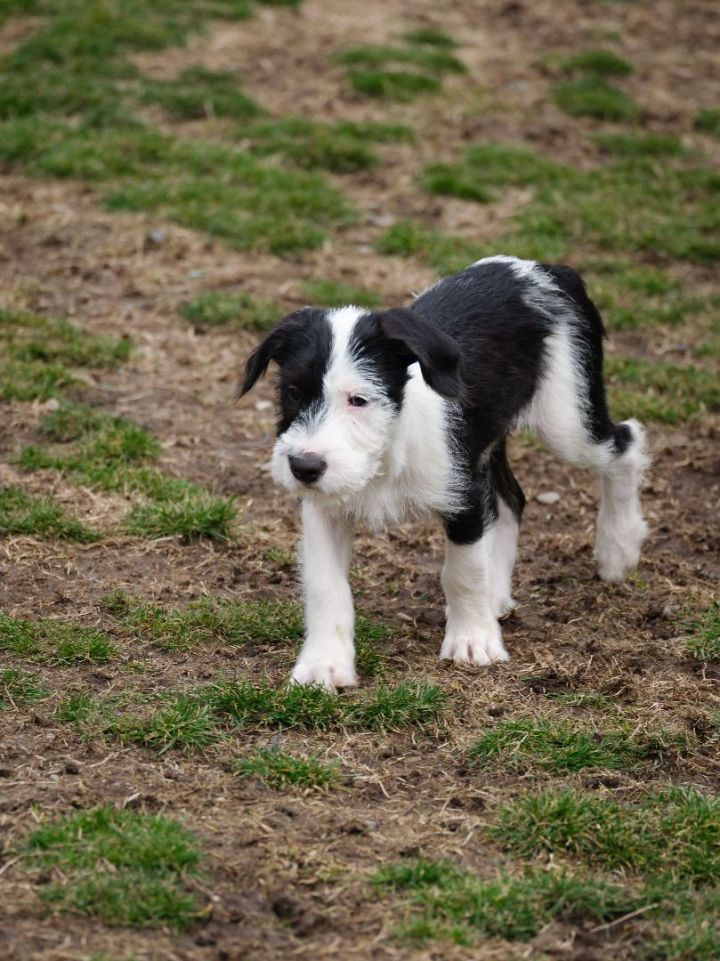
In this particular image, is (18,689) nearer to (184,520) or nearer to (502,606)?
(184,520)

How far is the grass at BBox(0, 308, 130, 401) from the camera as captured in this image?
8.32 m

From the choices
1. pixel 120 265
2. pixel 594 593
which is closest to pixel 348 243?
pixel 120 265

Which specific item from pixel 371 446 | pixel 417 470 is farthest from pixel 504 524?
pixel 371 446

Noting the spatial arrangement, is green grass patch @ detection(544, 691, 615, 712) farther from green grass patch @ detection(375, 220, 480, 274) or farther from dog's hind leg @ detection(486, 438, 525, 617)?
green grass patch @ detection(375, 220, 480, 274)

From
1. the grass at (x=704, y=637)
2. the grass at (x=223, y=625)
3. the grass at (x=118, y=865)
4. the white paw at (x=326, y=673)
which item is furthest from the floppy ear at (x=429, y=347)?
the grass at (x=118, y=865)

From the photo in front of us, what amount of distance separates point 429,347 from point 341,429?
0.45 m

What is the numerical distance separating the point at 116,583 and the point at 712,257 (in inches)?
243

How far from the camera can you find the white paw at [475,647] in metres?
6.00

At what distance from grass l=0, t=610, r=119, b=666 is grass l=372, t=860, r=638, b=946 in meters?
1.83

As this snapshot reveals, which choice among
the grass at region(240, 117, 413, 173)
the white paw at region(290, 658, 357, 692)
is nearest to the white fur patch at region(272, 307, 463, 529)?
the white paw at region(290, 658, 357, 692)

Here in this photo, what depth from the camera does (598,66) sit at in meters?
14.3

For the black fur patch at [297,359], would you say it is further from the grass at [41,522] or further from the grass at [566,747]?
the grass at [41,522]

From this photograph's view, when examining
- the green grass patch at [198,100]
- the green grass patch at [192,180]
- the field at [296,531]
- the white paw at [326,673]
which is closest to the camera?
the field at [296,531]

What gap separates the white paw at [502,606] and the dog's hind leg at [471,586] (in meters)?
0.33
